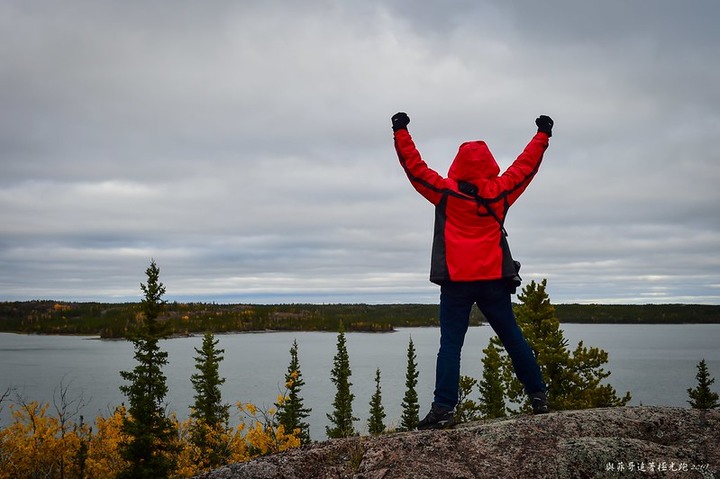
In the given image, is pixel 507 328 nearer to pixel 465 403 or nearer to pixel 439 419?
pixel 439 419

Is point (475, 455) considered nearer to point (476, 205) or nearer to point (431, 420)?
point (431, 420)

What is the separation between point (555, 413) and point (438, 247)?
7.34ft

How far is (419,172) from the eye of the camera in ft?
19.3

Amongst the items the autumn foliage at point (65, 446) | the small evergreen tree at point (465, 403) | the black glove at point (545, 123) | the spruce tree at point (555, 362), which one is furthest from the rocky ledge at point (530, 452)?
the spruce tree at point (555, 362)

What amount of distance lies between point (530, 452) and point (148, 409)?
19046 mm

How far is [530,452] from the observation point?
4797 mm

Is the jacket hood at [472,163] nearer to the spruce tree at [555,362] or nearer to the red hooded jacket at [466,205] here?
the red hooded jacket at [466,205]

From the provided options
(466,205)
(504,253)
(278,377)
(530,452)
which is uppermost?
(466,205)

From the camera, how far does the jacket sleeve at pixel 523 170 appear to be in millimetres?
5949

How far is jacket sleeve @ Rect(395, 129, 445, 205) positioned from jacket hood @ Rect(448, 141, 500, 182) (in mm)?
245

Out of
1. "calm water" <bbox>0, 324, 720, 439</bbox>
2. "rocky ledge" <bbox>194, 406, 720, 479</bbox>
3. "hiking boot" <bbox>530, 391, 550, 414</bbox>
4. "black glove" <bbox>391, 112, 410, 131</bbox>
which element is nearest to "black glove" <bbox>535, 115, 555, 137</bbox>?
"black glove" <bbox>391, 112, 410, 131</bbox>

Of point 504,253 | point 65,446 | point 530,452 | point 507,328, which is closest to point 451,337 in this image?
point 507,328

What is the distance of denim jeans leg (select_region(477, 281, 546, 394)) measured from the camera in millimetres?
5825

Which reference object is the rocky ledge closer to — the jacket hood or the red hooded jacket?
the red hooded jacket
